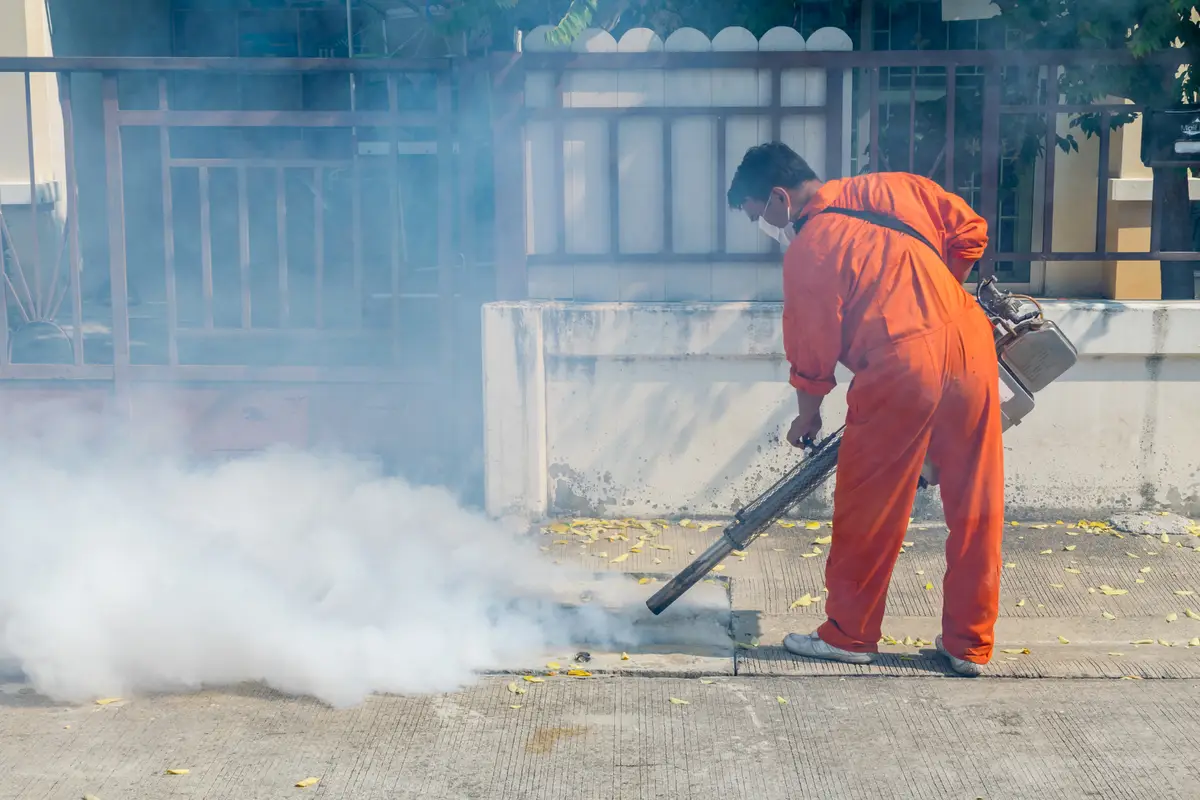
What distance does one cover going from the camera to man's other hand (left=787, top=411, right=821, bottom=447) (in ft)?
13.5

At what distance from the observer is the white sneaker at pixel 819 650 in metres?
4.16

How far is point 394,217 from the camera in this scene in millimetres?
5816

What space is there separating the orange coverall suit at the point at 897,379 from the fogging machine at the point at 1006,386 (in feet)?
0.66

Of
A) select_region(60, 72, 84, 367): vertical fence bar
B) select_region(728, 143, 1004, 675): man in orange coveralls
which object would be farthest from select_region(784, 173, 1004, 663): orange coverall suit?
select_region(60, 72, 84, 367): vertical fence bar

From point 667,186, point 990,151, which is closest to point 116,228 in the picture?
point 667,186

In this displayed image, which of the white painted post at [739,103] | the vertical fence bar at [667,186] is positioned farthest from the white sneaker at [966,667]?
the vertical fence bar at [667,186]

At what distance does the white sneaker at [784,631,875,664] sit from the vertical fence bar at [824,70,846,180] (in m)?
2.20

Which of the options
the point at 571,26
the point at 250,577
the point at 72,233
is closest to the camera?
the point at 250,577

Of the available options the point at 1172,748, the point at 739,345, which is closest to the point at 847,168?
the point at 739,345

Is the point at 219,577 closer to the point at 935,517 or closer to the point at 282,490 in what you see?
the point at 282,490

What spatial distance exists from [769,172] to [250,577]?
7.27 feet

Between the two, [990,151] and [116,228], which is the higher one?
[990,151]

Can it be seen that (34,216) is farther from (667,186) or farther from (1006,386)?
(1006,386)

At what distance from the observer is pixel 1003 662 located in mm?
4176
